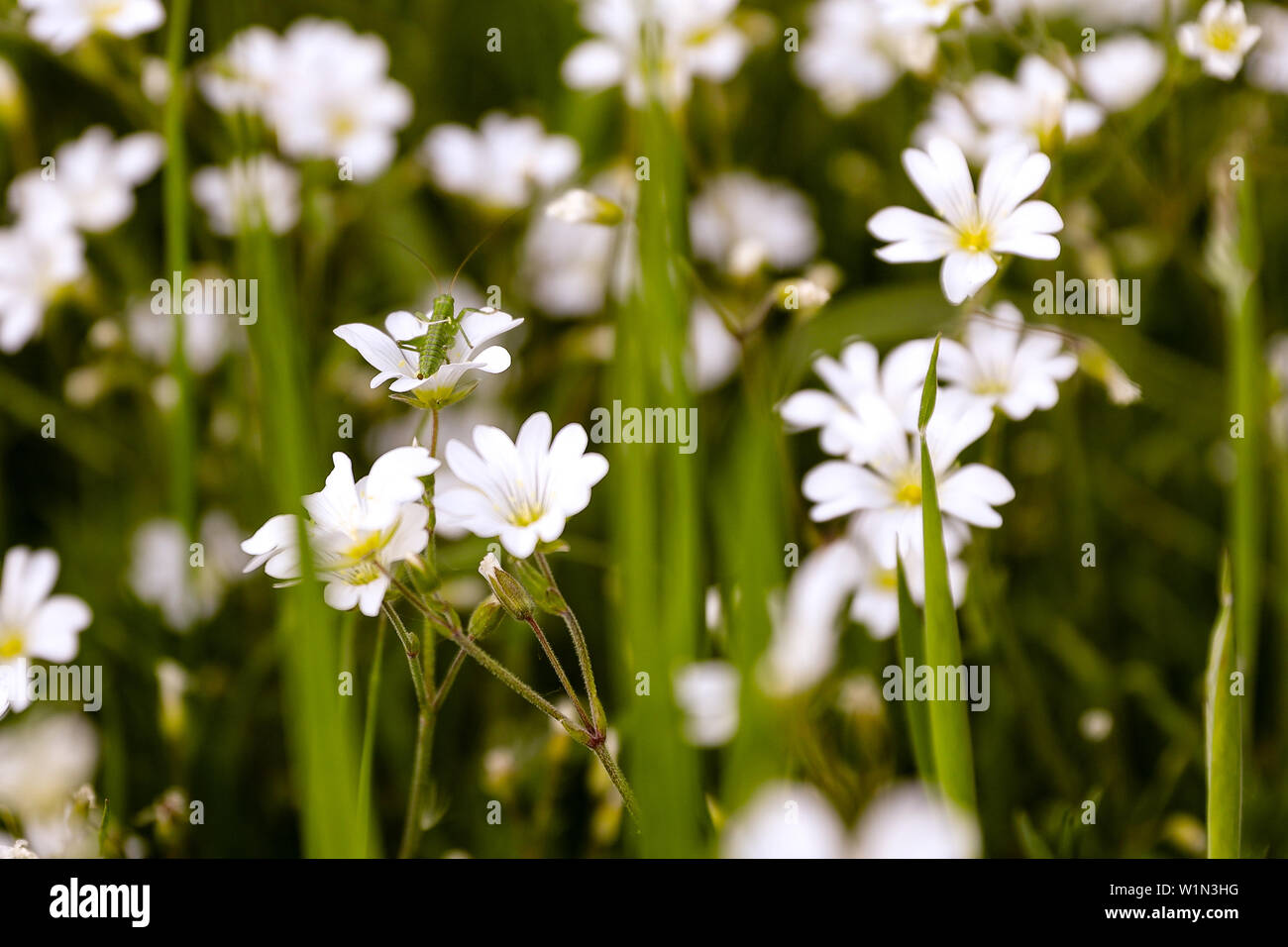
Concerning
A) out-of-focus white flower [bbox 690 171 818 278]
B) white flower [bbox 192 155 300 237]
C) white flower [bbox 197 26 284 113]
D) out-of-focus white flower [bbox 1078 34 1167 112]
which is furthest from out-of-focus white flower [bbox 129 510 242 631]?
out-of-focus white flower [bbox 1078 34 1167 112]

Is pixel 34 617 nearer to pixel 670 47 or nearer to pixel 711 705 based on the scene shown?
pixel 711 705

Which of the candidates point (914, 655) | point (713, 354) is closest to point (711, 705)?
point (914, 655)

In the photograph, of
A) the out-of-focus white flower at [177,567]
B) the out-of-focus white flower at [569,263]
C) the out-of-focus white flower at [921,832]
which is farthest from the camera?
the out-of-focus white flower at [569,263]

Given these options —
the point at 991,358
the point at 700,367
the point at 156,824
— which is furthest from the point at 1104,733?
the point at 156,824

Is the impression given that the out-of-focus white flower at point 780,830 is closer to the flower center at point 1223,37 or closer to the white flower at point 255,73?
the flower center at point 1223,37

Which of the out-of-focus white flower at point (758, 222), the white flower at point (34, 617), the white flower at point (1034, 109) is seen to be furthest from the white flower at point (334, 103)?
the white flower at point (1034, 109)
